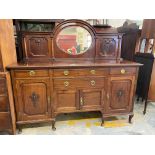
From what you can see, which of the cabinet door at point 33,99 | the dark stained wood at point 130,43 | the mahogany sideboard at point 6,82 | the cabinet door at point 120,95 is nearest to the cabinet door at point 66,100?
the cabinet door at point 33,99

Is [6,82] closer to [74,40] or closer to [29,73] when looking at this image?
[29,73]

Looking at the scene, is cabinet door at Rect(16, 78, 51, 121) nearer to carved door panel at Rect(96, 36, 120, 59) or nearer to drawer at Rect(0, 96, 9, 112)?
drawer at Rect(0, 96, 9, 112)

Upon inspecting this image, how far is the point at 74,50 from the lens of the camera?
201cm

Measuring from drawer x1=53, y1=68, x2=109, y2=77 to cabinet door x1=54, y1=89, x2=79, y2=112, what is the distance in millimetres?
219

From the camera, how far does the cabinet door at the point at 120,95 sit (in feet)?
6.10

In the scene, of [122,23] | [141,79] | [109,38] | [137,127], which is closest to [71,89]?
[109,38]

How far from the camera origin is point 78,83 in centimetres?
178

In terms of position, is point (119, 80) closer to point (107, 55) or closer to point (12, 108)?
point (107, 55)

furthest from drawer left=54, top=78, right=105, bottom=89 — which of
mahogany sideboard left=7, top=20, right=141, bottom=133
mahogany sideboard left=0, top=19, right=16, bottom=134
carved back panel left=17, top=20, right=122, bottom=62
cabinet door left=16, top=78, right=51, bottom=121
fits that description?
mahogany sideboard left=0, top=19, right=16, bottom=134

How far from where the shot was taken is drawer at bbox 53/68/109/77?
170 centimetres

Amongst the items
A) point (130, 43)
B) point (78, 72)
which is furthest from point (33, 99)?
point (130, 43)

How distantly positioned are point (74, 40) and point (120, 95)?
3.33ft
